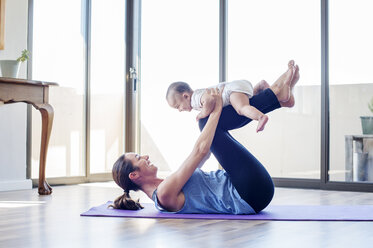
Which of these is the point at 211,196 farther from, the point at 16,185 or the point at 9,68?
the point at 16,185

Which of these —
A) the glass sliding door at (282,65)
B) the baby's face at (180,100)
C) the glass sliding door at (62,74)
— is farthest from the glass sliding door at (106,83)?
the baby's face at (180,100)

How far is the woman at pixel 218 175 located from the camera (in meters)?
2.83

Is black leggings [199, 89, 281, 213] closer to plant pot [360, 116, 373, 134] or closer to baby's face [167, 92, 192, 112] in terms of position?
baby's face [167, 92, 192, 112]

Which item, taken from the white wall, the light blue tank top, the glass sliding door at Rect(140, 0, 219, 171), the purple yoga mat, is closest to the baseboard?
the white wall

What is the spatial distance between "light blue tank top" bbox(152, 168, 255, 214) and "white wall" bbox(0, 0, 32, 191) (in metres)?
2.11

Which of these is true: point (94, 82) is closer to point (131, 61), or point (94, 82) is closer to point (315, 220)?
point (131, 61)

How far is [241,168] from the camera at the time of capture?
2.84 metres

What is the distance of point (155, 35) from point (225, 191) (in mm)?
3275

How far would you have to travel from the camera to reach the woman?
283 centimetres

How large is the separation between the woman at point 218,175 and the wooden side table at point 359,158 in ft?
6.31

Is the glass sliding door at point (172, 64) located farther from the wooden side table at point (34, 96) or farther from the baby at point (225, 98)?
the baby at point (225, 98)

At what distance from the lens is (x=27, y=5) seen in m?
4.90

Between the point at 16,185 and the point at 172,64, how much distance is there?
201cm

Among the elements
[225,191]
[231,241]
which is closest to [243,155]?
[225,191]
